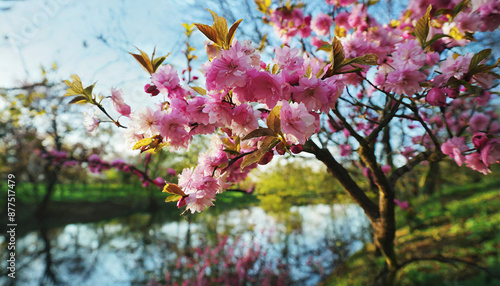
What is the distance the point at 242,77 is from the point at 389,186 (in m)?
1.00

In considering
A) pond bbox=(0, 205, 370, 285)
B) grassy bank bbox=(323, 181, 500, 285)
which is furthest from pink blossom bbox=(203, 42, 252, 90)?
pond bbox=(0, 205, 370, 285)

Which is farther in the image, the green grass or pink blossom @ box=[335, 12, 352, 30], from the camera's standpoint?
the green grass

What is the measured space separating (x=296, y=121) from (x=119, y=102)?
2.12 ft

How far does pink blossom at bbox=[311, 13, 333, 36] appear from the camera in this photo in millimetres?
1863

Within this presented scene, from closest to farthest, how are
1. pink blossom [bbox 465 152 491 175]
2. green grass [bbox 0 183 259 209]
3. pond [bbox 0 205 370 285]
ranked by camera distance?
pink blossom [bbox 465 152 491 175] → pond [bbox 0 205 370 285] → green grass [bbox 0 183 259 209]

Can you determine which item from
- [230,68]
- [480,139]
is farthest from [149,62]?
[480,139]

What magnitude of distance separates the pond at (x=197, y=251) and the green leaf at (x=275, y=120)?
228cm

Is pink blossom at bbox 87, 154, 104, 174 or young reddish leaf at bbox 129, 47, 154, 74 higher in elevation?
pink blossom at bbox 87, 154, 104, 174

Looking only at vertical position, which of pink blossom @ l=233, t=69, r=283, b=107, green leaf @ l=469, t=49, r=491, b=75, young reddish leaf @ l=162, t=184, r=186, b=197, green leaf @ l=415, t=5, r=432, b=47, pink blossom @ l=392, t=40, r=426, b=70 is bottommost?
young reddish leaf @ l=162, t=184, r=186, b=197

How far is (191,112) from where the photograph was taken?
0.68m

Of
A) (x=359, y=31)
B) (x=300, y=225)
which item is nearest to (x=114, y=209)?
(x=300, y=225)

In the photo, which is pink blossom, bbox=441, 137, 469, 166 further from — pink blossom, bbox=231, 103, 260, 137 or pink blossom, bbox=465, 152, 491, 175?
pink blossom, bbox=231, 103, 260, 137

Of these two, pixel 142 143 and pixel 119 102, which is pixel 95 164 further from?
pixel 142 143

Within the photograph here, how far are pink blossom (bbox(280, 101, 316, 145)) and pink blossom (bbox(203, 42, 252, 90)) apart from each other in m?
0.12
